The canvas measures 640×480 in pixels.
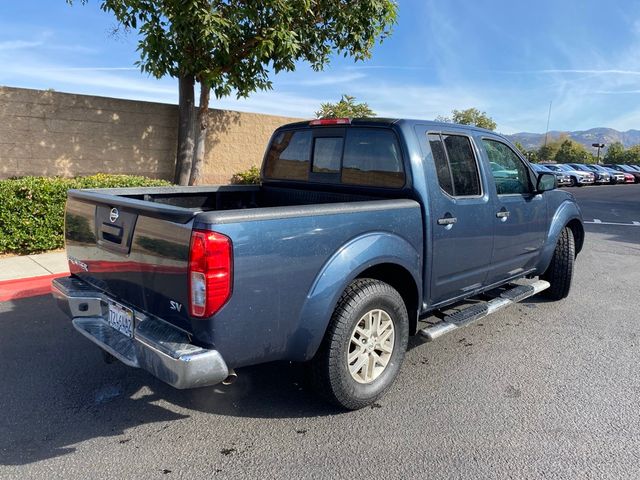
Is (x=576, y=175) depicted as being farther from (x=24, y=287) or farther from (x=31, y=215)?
(x=24, y=287)

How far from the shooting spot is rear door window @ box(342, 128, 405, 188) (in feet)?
12.2

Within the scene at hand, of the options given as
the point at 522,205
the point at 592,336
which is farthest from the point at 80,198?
the point at 592,336

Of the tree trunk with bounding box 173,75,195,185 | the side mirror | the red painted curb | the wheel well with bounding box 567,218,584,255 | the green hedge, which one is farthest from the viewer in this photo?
the tree trunk with bounding box 173,75,195,185

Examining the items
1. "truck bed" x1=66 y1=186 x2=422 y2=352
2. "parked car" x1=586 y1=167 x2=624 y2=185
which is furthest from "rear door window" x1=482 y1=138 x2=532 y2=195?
"parked car" x1=586 y1=167 x2=624 y2=185

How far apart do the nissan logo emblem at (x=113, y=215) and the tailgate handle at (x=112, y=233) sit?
43mm

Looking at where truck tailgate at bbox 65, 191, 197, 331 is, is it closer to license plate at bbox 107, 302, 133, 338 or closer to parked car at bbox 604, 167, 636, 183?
license plate at bbox 107, 302, 133, 338

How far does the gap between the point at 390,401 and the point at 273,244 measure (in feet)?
5.14

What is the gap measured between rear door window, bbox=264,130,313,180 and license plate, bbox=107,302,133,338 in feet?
6.46

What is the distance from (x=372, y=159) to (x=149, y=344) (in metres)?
2.15

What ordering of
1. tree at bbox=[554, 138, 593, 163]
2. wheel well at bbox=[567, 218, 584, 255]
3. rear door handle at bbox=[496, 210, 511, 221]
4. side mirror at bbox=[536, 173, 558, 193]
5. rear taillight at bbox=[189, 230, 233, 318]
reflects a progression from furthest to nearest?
tree at bbox=[554, 138, 593, 163] → wheel well at bbox=[567, 218, 584, 255] → side mirror at bbox=[536, 173, 558, 193] → rear door handle at bbox=[496, 210, 511, 221] → rear taillight at bbox=[189, 230, 233, 318]

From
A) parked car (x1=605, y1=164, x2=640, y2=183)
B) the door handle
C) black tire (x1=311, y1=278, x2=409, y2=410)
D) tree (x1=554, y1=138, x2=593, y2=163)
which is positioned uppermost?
tree (x1=554, y1=138, x2=593, y2=163)

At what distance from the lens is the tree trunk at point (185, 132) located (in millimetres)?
10227

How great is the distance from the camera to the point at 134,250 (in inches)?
114

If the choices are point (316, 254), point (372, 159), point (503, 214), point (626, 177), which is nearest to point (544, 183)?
point (503, 214)
